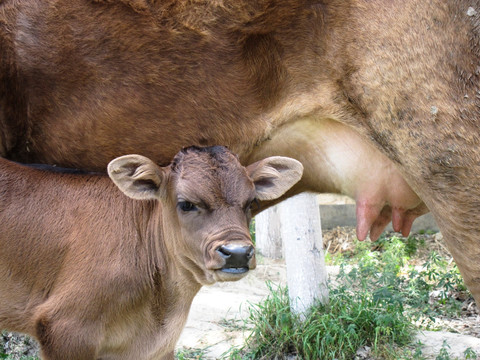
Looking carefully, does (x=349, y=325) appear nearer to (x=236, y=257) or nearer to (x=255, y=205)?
(x=255, y=205)

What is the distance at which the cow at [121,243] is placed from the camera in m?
4.05

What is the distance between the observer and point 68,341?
402 centimetres

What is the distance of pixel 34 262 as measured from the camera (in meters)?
4.30

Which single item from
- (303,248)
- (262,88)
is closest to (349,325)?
(303,248)

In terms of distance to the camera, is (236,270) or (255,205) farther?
(255,205)

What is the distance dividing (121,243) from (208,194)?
0.75 meters

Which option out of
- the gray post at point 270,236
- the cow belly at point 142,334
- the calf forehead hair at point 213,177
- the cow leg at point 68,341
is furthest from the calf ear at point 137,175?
the gray post at point 270,236

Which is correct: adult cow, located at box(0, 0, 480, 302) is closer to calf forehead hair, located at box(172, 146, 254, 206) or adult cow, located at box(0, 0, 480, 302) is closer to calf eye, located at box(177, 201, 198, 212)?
calf forehead hair, located at box(172, 146, 254, 206)

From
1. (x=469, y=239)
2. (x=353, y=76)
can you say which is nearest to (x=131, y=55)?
(x=353, y=76)

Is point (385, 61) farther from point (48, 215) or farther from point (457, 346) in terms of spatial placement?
point (457, 346)

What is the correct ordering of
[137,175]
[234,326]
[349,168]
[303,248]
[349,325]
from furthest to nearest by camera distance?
1. [234,326]
2. [303,248]
3. [349,325]
4. [349,168]
5. [137,175]

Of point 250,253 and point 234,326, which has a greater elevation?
point 250,253

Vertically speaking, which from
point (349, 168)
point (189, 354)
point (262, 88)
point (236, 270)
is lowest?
point (189, 354)

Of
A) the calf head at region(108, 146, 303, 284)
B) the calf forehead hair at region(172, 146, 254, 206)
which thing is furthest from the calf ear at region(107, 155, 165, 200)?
the calf forehead hair at region(172, 146, 254, 206)
